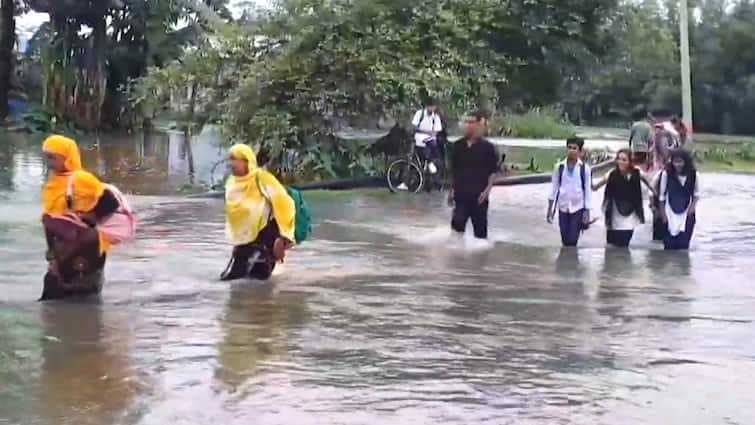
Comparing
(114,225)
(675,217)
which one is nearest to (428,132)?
(675,217)

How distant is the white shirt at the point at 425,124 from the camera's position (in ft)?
71.6

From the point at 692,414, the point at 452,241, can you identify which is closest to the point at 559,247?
the point at 452,241

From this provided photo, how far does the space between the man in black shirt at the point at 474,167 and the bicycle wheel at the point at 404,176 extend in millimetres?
6969

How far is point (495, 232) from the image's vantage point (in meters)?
16.8

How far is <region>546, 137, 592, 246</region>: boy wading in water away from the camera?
Result: 14.8 metres

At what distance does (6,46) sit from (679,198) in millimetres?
35146

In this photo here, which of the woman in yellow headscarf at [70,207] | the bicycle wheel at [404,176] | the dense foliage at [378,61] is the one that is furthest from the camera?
the bicycle wheel at [404,176]

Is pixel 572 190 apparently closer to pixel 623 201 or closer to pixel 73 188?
pixel 623 201

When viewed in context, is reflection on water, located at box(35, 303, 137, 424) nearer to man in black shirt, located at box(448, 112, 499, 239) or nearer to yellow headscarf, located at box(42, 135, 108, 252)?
yellow headscarf, located at box(42, 135, 108, 252)

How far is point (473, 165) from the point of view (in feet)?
48.5

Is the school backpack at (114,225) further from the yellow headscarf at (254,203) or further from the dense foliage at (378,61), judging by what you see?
the dense foliage at (378,61)

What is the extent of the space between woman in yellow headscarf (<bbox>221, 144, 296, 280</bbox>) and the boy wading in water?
14.8 feet

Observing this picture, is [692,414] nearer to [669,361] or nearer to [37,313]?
[669,361]

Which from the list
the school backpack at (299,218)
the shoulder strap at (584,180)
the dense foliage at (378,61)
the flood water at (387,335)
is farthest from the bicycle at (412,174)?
the school backpack at (299,218)
